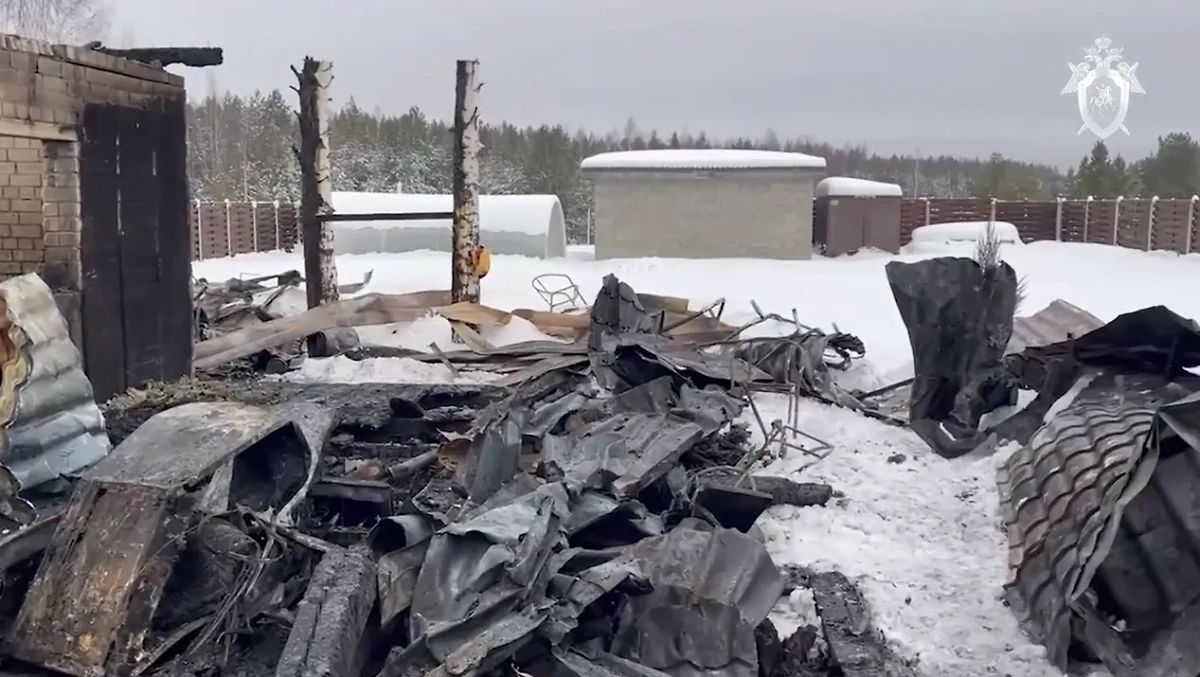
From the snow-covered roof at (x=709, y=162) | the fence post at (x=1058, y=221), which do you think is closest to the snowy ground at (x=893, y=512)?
the snow-covered roof at (x=709, y=162)

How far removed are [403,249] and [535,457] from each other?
2228cm

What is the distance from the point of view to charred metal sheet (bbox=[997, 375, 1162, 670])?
137 inches

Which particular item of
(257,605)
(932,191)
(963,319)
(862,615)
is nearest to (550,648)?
(257,605)

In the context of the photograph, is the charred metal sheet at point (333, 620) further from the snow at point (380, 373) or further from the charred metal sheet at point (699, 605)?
the snow at point (380, 373)

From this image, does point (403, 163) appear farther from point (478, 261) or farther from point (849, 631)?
point (849, 631)

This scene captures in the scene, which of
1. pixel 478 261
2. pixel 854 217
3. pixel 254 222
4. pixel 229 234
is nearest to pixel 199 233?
pixel 229 234

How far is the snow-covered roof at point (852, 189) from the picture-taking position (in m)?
26.0

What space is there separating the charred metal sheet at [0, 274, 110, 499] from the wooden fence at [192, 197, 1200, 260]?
1937cm

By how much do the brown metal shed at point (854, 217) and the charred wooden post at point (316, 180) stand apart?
16.8 meters

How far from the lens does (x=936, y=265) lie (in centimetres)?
665

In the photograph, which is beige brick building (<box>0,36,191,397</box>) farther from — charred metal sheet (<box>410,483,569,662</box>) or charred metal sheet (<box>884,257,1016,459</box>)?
charred metal sheet (<box>884,257,1016,459</box>)

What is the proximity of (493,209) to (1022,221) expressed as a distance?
17.3 metres

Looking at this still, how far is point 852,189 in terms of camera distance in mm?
26156

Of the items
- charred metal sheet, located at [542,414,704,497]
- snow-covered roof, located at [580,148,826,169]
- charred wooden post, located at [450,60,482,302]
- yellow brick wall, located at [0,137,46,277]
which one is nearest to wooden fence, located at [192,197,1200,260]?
snow-covered roof, located at [580,148,826,169]
